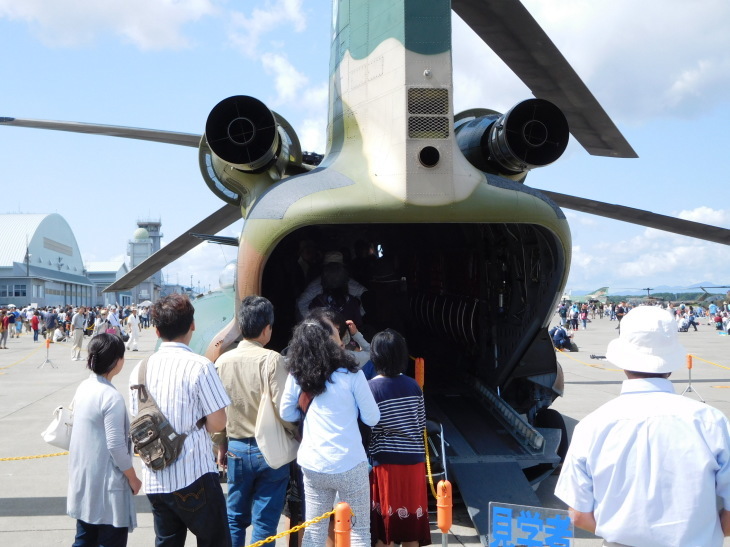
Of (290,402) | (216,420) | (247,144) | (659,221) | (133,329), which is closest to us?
(216,420)

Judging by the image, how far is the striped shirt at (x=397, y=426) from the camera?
14.4ft

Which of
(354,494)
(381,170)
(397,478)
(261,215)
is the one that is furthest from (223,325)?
(354,494)

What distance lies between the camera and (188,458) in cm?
334

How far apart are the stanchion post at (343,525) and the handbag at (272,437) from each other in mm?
597

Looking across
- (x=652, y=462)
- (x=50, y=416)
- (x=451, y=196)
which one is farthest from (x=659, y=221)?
(x=50, y=416)

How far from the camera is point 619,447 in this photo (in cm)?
226

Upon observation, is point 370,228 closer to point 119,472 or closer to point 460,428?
point 460,428

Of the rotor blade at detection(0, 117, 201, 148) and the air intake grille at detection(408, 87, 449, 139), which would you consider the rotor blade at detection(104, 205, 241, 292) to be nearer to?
the rotor blade at detection(0, 117, 201, 148)

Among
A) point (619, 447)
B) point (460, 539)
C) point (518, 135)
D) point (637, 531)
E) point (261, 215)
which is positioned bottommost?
point (460, 539)

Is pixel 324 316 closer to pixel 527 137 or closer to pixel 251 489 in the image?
pixel 251 489

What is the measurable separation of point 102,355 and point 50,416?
300 inches

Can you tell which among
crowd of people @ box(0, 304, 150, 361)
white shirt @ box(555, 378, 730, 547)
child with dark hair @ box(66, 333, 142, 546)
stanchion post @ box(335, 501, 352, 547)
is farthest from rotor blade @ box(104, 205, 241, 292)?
white shirt @ box(555, 378, 730, 547)

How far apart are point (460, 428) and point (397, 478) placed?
7.17 ft

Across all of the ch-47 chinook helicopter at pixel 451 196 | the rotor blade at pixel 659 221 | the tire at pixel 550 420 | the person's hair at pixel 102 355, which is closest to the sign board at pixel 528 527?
the ch-47 chinook helicopter at pixel 451 196
